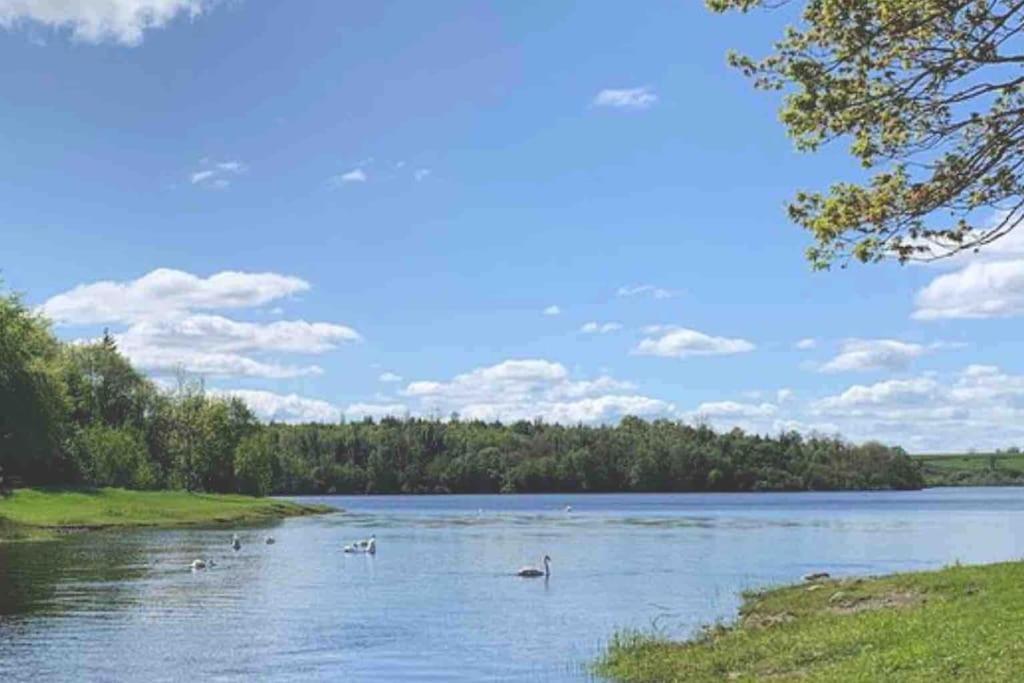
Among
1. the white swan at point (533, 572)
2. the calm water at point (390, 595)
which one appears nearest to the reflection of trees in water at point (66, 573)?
the calm water at point (390, 595)

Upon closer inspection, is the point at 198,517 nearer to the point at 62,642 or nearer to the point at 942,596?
the point at 62,642

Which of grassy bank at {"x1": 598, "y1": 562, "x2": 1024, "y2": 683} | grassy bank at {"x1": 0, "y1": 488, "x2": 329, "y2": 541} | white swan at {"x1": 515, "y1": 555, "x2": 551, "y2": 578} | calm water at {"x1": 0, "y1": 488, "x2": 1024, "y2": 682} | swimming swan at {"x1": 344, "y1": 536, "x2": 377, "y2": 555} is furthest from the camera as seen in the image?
grassy bank at {"x1": 0, "y1": 488, "x2": 329, "y2": 541}

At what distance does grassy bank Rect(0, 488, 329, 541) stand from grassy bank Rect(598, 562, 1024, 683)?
59.1 metres

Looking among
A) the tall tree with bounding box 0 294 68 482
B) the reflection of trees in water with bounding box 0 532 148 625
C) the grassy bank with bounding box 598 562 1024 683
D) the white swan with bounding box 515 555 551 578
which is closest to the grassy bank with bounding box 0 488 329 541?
the tall tree with bounding box 0 294 68 482

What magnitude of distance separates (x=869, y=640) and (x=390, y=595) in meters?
27.9

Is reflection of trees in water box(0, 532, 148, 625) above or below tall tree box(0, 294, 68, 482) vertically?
below

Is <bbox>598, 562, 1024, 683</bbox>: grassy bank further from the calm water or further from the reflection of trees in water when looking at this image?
the reflection of trees in water

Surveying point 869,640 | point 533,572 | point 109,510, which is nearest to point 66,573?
point 533,572

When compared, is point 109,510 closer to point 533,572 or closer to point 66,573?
point 66,573

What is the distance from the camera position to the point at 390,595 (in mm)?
49125

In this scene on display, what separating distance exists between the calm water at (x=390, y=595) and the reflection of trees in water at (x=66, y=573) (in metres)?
0.15

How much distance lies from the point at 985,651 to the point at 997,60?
419 inches

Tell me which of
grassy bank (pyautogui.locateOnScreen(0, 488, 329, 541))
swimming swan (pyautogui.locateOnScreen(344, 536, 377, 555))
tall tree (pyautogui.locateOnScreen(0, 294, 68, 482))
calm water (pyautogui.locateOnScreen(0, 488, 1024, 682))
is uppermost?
tall tree (pyautogui.locateOnScreen(0, 294, 68, 482))

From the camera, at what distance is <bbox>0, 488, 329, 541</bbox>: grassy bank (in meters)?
87.6
